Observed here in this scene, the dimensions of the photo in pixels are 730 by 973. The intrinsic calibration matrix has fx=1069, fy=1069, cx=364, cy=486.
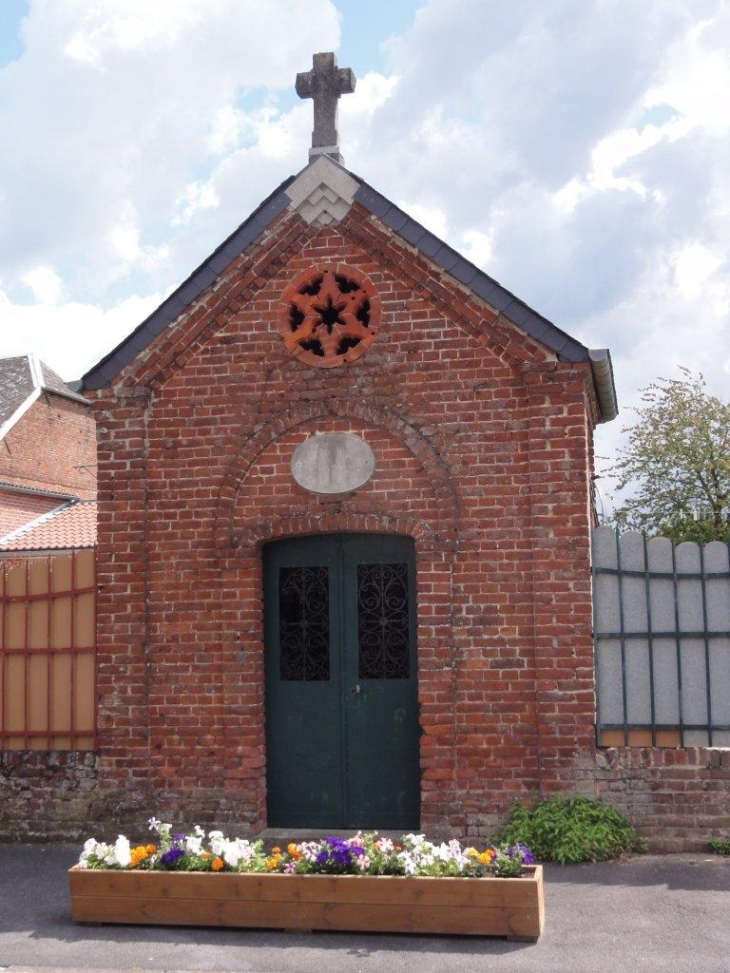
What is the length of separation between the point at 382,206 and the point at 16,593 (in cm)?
485

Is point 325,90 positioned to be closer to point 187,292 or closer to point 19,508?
point 187,292

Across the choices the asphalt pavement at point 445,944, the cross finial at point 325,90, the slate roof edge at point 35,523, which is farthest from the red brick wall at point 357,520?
the slate roof edge at point 35,523

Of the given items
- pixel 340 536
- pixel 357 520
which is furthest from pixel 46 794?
pixel 357 520

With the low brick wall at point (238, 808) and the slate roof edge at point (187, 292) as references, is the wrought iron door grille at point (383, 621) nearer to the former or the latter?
the low brick wall at point (238, 808)

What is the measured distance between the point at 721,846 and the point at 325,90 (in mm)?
7402

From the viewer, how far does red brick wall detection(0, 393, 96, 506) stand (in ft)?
87.0

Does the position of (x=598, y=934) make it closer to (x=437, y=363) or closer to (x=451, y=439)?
(x=451, y=439)

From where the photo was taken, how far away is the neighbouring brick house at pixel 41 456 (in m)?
25.4

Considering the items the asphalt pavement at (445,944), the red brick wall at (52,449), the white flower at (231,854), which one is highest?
the red brick wall at (52,449)

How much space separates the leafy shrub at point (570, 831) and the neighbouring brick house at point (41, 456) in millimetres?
16261

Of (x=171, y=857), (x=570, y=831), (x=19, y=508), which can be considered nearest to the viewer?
(x=171, y=857)

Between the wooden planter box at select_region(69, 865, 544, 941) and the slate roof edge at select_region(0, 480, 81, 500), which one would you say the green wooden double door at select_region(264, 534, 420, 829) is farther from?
the slate roof edge at select_region(0, 480, 81, 500)

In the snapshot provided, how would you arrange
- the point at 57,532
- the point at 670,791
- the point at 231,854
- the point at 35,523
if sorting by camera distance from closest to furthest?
the point at 231,854
the point at 670,791
the point at 57,532
the point at 35,523

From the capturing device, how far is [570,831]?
8.23 metres
